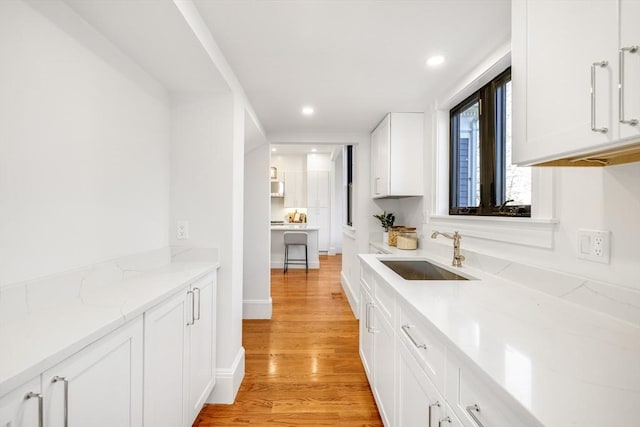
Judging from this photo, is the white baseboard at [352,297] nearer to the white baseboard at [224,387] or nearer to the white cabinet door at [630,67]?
the white baseboard at [224,387]

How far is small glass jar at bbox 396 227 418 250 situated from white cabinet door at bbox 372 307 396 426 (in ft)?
3.20

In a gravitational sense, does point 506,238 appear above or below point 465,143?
below

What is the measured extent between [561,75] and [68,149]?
1807mm

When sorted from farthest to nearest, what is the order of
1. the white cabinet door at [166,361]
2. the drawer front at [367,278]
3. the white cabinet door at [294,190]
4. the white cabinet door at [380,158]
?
1. the white cabinet door at [294,190]
2. the white cabinet door at [380,158]
3. the drawer front at [367,278]
4. the white cabinet door at [166,361]

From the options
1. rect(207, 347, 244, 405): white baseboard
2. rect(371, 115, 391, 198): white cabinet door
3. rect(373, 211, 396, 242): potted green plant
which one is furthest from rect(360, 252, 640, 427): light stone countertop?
rect(373, 211, 396, 242): potted green plant

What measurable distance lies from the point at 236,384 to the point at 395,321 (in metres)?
1.32

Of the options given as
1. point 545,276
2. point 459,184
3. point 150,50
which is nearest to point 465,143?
point 459,184

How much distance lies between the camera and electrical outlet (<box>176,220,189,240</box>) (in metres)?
1.99

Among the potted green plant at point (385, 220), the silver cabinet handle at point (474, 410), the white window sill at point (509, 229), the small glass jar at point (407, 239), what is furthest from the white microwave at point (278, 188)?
the silver cabinet handle at point (474, 410)

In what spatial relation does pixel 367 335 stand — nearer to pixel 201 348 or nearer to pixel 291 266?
pixel 201 348

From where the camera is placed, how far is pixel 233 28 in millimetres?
1530

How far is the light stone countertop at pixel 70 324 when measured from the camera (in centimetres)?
69

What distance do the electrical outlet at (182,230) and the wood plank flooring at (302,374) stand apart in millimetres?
1134

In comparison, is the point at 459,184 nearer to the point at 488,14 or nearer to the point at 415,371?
the point at 488,14
